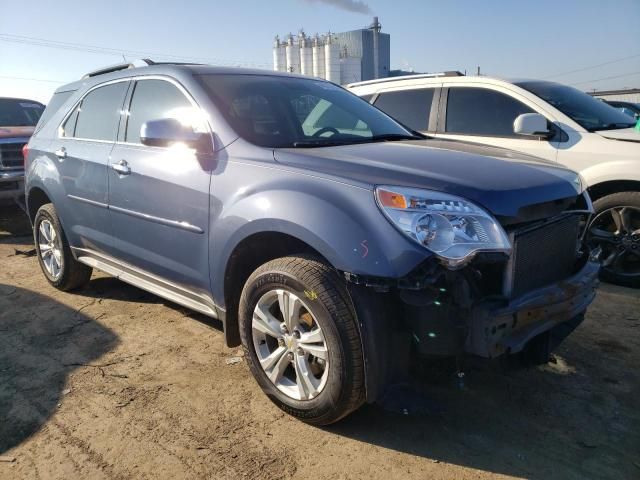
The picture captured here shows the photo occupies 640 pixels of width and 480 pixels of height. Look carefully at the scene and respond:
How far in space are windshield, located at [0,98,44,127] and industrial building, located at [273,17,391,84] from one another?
18.9 m

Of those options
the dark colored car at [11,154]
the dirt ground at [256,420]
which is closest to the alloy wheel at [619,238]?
the dirt ground at [256,420]

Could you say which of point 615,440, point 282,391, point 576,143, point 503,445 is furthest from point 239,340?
point 576,143

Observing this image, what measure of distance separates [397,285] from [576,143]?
344 centimetres

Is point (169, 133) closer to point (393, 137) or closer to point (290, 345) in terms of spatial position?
point (290, 345)

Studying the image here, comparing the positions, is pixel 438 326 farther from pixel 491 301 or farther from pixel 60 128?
pixel 60 128

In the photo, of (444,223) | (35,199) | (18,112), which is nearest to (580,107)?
(444,223)

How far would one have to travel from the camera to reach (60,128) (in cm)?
446

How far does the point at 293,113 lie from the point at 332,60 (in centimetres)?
2528

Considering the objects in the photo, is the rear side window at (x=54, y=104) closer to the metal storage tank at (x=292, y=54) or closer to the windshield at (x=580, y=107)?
the windshield at (x=580, y=107)

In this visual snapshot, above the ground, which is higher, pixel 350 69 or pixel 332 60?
pixel 332 60

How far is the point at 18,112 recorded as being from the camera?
9.26m

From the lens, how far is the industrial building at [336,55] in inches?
1070

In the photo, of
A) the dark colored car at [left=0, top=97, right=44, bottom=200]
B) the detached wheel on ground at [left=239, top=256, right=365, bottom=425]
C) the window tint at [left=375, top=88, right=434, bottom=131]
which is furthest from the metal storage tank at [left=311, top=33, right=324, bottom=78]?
the detached wheel on ground at [left=239, top=256, right=365, bottom=425]

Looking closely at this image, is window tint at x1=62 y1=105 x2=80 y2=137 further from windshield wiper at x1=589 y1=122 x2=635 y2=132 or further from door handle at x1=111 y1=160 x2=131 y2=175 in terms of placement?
windshield wiper at x1=589 y1=122 x2=635 y2=132
